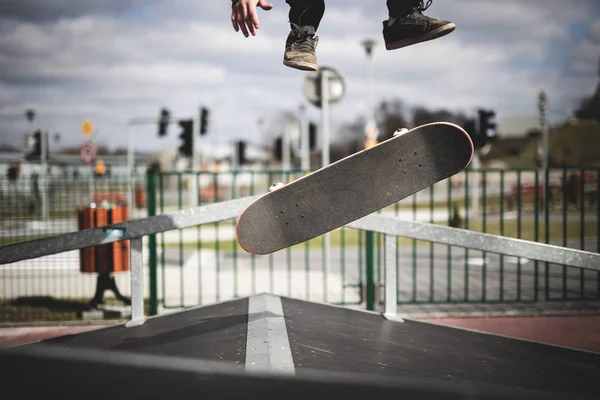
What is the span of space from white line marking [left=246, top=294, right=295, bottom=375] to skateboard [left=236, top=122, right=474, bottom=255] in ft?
1.34

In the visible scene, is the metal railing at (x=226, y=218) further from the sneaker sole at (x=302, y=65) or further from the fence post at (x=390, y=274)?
the sneaker sole at (x=302, y=65)

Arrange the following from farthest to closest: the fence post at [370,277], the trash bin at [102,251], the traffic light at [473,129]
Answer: the traffic light at [473,129]
the trash bin at [102,251]
the fence post at [370,277]

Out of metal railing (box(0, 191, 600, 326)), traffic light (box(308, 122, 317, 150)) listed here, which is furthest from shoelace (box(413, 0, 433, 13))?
traffic light (box(308, 122, 317, 150))

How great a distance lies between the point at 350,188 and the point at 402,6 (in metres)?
1.00

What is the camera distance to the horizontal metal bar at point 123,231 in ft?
10.5

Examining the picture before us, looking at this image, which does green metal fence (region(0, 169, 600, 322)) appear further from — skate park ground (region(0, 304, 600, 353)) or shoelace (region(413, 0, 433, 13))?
shoelace (region(413, 0, 433, 13))

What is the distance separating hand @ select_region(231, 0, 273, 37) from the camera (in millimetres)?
2398

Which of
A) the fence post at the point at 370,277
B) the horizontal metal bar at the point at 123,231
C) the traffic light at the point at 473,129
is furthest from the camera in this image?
the traffic light at the point at 473,129

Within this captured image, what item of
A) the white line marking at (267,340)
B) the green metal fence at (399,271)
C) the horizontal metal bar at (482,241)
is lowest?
the green metal fence at (399,271)

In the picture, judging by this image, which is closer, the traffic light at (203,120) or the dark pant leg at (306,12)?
the dark pant leg at (306,12)

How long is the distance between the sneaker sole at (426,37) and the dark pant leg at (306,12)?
424 mm

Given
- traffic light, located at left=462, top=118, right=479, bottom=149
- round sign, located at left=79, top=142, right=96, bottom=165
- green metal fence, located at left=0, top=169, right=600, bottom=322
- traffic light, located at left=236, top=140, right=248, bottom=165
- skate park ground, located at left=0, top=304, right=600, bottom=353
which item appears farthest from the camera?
traffic light, located at left=236, top=140, right=248, bottom=165

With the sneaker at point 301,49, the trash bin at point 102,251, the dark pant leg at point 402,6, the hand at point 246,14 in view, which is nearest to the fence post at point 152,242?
the trash bin at point 102,251

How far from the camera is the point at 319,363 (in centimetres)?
230
